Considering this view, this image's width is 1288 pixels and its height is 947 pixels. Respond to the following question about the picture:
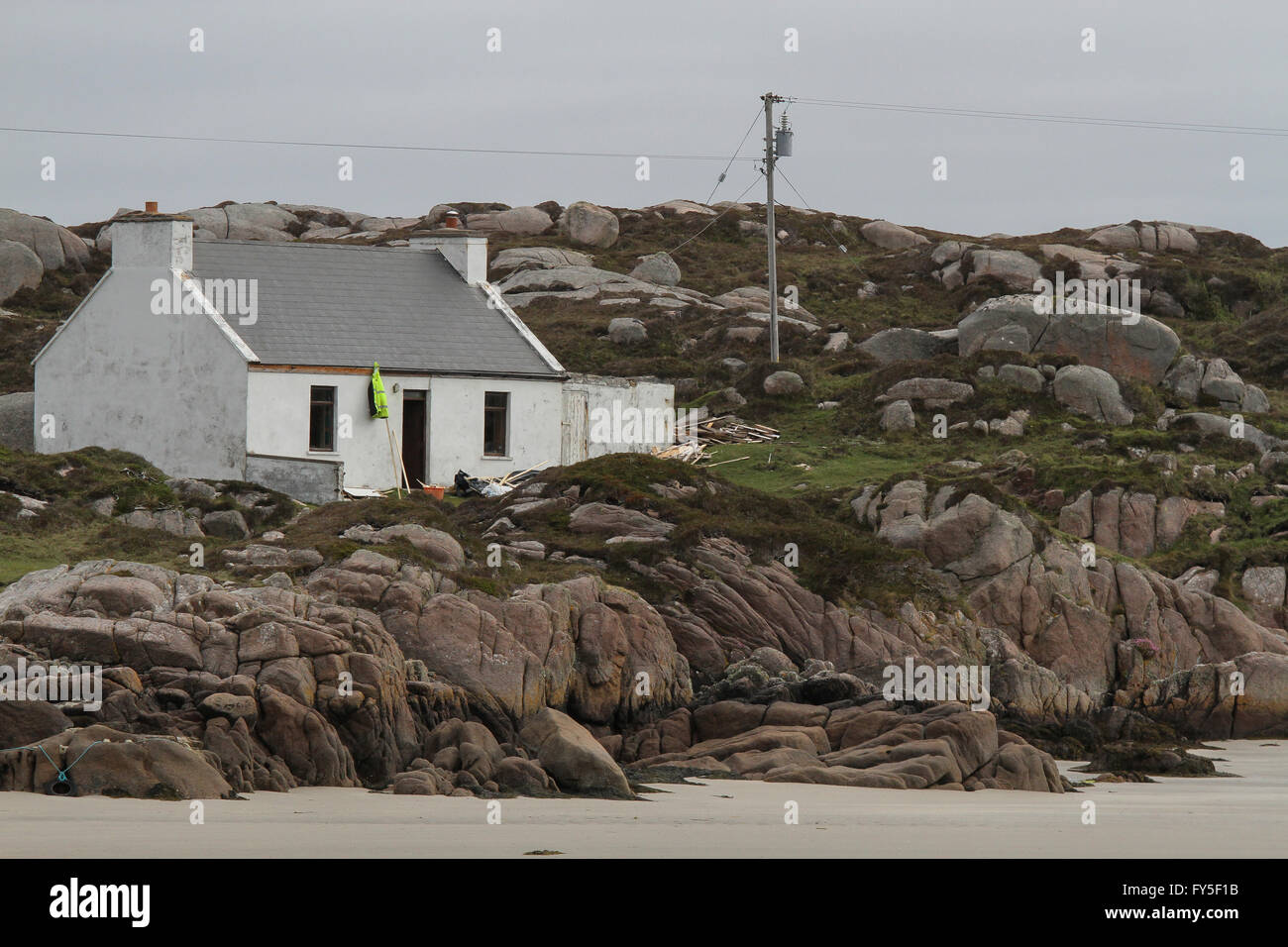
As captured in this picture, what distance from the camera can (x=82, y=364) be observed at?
40094 mm

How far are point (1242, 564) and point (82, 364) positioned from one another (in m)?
27.0

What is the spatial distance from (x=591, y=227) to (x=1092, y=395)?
42432 mm

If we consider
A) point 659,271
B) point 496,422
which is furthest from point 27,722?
point 659,271

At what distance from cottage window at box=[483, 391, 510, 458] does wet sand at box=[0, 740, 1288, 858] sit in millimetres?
21980

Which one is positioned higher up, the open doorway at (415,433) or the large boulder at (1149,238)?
the large boulder at (1149,238)

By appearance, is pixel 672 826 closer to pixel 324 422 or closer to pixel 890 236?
pixel 324 422

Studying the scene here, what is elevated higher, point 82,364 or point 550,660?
point 82,364

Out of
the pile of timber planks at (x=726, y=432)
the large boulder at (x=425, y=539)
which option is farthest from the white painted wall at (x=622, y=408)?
the large boulder at (x=425, y=539)

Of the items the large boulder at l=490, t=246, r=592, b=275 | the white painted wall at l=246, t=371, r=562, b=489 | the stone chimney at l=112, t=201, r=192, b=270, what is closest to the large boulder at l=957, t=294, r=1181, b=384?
the white painted wall at l=246, t=371, r=562, b=489

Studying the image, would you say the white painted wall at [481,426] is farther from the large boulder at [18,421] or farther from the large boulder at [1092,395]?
the large boulder at [1092,395]

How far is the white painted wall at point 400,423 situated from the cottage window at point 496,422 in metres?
0.25

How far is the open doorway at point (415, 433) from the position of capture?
40406 millimetres

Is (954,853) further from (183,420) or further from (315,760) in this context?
(183,420)
